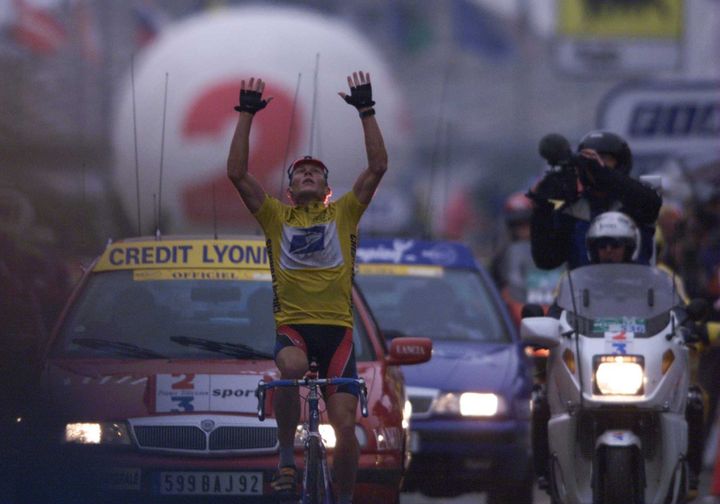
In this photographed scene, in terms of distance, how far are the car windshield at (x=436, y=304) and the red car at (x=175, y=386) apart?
2766 mm

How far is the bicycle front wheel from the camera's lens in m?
7.35

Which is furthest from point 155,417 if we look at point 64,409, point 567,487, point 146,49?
point 146,49

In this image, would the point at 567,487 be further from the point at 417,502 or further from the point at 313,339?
the point at 417,502

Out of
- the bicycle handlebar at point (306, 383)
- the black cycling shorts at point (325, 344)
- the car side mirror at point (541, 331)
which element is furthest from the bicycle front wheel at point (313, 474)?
the car side mirror at point (541, 331)

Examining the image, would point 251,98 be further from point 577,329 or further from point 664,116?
point 664,116

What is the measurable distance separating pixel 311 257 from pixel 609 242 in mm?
1966

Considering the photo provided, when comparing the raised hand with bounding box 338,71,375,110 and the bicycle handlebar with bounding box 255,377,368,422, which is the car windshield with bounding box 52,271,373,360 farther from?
the raised hand with bounding box 338,71,375,110

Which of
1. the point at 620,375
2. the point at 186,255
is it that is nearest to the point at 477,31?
the point at 186,255

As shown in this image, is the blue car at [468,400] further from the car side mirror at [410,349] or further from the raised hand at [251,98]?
the raised hand at [251,98]

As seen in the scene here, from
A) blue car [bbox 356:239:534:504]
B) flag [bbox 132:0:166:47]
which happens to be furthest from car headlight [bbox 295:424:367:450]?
flag [bbox 132:0:166:47]

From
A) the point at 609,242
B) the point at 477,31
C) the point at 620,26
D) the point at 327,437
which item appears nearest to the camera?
the point at 327,437

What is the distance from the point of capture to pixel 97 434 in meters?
8.42

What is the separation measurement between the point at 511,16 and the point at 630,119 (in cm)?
4081

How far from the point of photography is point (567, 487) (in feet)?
28.6
